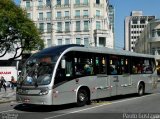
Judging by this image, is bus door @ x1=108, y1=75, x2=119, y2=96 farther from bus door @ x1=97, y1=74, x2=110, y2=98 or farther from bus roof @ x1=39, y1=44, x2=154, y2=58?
bus roof @ x1=39, y1=44, x2=154, y2=58

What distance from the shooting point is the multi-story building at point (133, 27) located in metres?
173

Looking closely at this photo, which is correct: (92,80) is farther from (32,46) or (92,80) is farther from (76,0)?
(76,0)

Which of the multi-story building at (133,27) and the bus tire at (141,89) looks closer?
the bus tire at (141,89)

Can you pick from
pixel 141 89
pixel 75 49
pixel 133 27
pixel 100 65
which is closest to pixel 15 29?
pixel 141 89

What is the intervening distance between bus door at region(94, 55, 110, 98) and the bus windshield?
3.12m

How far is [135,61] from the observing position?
23.5 meters

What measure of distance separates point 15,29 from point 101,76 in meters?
34.1

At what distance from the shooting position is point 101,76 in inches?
795

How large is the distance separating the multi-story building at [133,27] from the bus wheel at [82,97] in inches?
6030

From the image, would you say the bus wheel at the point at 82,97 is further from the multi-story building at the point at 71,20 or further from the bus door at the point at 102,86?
the multi-story building at the point at 71,20

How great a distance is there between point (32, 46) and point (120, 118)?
4331cm

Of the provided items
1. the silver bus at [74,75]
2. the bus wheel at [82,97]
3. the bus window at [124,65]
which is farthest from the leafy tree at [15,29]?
the bus wheel at [82,97]

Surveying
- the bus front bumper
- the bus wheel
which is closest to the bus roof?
the bus wheel

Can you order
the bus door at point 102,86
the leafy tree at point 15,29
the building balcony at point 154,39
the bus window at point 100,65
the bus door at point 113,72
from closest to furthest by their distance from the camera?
1. the bus window at point 100,65
2. the bus door at point 102,86
3. the bus door at point 113,72
4. the leafy tree at point 15,29
5. the building balcony at point 154,39
